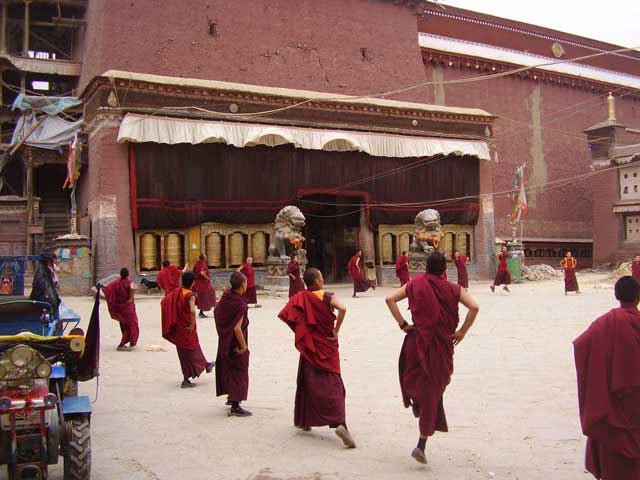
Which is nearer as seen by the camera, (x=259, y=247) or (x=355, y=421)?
(x=355, y=421)

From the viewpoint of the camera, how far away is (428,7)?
97.6ft

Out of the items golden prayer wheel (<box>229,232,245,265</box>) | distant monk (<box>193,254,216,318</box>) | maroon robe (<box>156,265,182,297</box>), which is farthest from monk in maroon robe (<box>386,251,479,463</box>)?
golden prayer wheel (<box>229,232,245,265</box>)

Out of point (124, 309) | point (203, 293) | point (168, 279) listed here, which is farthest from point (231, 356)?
point (203, 293)

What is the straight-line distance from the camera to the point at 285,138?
68.8ft

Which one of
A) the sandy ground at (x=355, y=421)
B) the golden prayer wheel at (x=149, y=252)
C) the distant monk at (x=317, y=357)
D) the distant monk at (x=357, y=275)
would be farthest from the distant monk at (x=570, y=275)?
the distant monk at (x=317, y=357)

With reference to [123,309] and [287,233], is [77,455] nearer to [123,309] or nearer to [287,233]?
[123,309]

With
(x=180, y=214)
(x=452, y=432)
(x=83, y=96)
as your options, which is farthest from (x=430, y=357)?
(x=83, y=96)

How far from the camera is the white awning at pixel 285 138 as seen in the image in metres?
19.1

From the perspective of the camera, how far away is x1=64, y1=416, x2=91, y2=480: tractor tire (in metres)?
4.01

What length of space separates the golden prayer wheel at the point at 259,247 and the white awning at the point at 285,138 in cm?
287

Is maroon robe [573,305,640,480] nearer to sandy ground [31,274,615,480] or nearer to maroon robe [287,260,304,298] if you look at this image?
sandy ground [31,274,615,480]

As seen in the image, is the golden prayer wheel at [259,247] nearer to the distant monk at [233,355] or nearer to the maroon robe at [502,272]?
the maroon robe at [502,272]

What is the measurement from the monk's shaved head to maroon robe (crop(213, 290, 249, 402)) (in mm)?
3275

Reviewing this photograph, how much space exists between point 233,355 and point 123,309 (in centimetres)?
426
